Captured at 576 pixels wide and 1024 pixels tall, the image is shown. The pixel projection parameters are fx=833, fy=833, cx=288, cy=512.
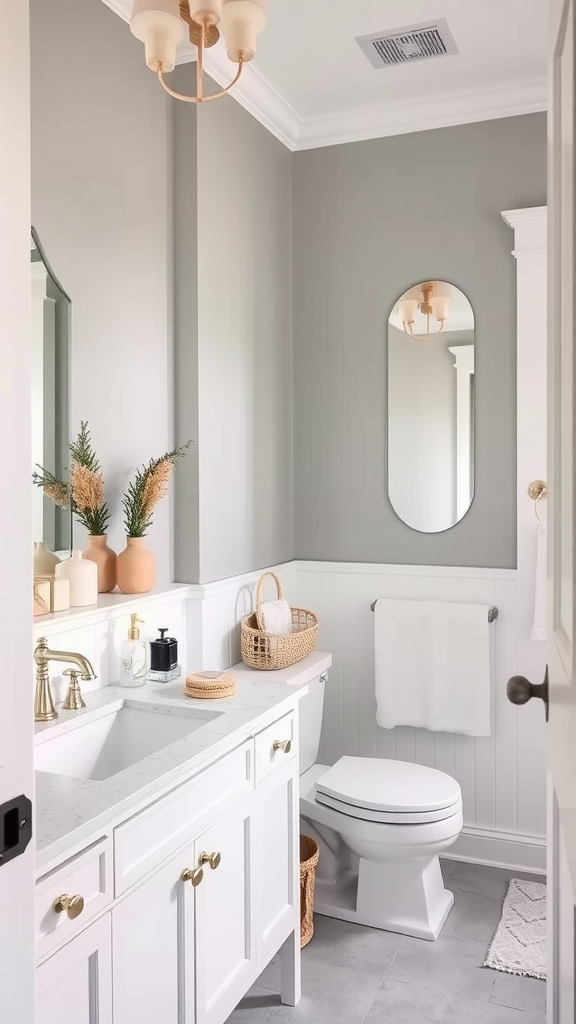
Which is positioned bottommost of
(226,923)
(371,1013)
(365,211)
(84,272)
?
(371,1013)

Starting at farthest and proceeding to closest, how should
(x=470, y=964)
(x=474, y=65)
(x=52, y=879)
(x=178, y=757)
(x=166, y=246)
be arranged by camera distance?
(x=474, y=65)
(x=166, y=246)
(x=470, y=964)
(x=178, y=757)
(x=52, y=879)

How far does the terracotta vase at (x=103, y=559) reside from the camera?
7.49ft

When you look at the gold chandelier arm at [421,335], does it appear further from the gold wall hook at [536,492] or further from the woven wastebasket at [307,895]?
the woven wastebasket at [307,895]

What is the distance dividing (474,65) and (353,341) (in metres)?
1.03

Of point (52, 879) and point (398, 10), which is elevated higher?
point (398, 10)

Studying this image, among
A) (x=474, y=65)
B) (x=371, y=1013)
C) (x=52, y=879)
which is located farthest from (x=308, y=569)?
(x=52, y=879)

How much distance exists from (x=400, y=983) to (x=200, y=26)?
8.31 feet

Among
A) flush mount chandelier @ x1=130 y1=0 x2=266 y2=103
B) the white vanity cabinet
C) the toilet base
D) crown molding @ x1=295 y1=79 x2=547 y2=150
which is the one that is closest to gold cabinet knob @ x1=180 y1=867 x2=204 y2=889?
the white vanity cabinet

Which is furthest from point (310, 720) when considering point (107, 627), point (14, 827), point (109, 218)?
point (14, 827)

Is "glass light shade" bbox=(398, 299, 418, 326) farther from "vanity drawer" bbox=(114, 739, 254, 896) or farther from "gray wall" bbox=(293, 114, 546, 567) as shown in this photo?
"vanity drawer" bbox=(114, 739, 254, 896)

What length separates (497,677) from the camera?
3.06m

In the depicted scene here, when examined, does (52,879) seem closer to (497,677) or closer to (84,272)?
(84,272)

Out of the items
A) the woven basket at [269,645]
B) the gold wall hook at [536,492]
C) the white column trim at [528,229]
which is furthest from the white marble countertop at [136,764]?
the white column trim at [528,229]

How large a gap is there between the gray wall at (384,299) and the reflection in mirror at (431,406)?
0.13 ft
